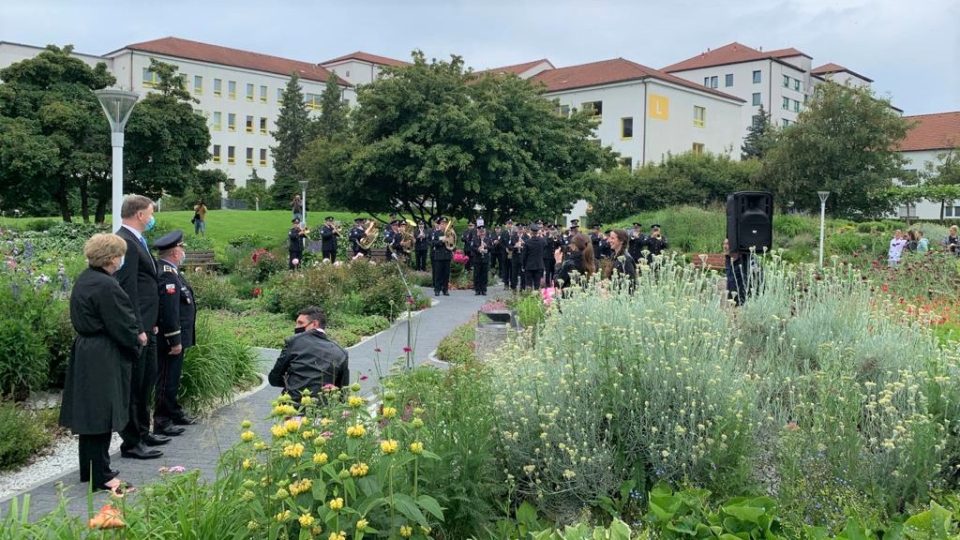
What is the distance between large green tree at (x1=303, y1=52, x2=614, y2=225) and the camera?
29.0 m

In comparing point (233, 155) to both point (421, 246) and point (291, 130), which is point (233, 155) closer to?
point (291, 130)

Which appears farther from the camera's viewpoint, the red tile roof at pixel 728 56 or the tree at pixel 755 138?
the red tile roof at pixel 728 56

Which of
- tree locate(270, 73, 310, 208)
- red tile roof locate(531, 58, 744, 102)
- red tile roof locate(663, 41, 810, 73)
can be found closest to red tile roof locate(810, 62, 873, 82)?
red tile roof locate(663, 41, 810, 73)

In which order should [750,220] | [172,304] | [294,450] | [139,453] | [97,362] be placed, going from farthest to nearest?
[750,220] → [172,304] → [139,453] → [97,362] → [294,450]

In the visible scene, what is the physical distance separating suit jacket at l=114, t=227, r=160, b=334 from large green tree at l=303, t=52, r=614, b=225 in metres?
21.7

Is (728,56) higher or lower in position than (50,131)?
higher

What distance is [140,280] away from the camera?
652cm

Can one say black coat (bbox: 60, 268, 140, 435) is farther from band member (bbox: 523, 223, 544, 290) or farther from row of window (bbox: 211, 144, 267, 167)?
row of window (bbox: 211, 144, 267, 167)

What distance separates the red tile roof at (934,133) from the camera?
72.7m

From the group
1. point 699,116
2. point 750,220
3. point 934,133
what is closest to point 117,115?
point 750,220

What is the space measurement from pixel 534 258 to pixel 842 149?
23.7m

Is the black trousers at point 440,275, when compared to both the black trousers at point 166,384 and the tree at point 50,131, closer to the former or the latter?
the black trousers at point 166,384

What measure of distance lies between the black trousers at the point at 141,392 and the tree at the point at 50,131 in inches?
1054

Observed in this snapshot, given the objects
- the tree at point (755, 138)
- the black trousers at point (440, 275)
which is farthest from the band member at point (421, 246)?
the tree at point (755, 138)
